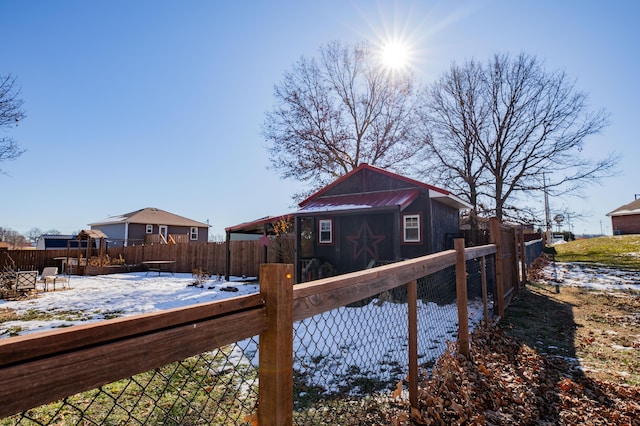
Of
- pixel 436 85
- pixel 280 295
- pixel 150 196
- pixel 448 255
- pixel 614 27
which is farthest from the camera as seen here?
pixel 150 196

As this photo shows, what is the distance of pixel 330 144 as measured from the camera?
2320cm

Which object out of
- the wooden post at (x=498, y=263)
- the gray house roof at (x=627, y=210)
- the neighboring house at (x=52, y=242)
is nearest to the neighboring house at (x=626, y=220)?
the gray house roof at (x=627, y=210)

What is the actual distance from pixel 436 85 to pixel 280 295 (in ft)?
79.0

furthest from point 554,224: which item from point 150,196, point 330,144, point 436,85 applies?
point 150,196

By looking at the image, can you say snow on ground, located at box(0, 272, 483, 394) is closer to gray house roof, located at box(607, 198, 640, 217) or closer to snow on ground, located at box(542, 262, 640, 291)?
snow on ground, located at box(542, 262, 640, 291)

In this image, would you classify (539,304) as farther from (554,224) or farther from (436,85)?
(436,85)

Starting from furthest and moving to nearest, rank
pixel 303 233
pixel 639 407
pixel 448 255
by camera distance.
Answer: pixel 303 233, pixel 448 255, pixel 639 407

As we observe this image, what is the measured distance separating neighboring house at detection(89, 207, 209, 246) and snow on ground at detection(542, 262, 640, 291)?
2765 cm

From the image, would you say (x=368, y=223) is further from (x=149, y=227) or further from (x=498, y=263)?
(x=149, y=227)

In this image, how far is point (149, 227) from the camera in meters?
31.9

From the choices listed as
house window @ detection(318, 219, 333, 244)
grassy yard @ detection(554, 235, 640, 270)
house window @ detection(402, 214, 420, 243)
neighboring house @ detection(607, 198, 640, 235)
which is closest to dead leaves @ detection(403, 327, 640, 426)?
house window @ detection(402, 214, 420, 243)

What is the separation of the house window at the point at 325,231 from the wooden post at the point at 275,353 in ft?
40.0

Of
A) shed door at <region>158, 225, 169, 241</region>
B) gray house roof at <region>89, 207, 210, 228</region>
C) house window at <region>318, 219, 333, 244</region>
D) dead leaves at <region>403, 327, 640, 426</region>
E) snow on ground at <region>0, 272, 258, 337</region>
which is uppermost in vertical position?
gray house roof at <region>89, 207, 210, 228</region>

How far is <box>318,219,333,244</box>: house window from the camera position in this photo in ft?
44.8
